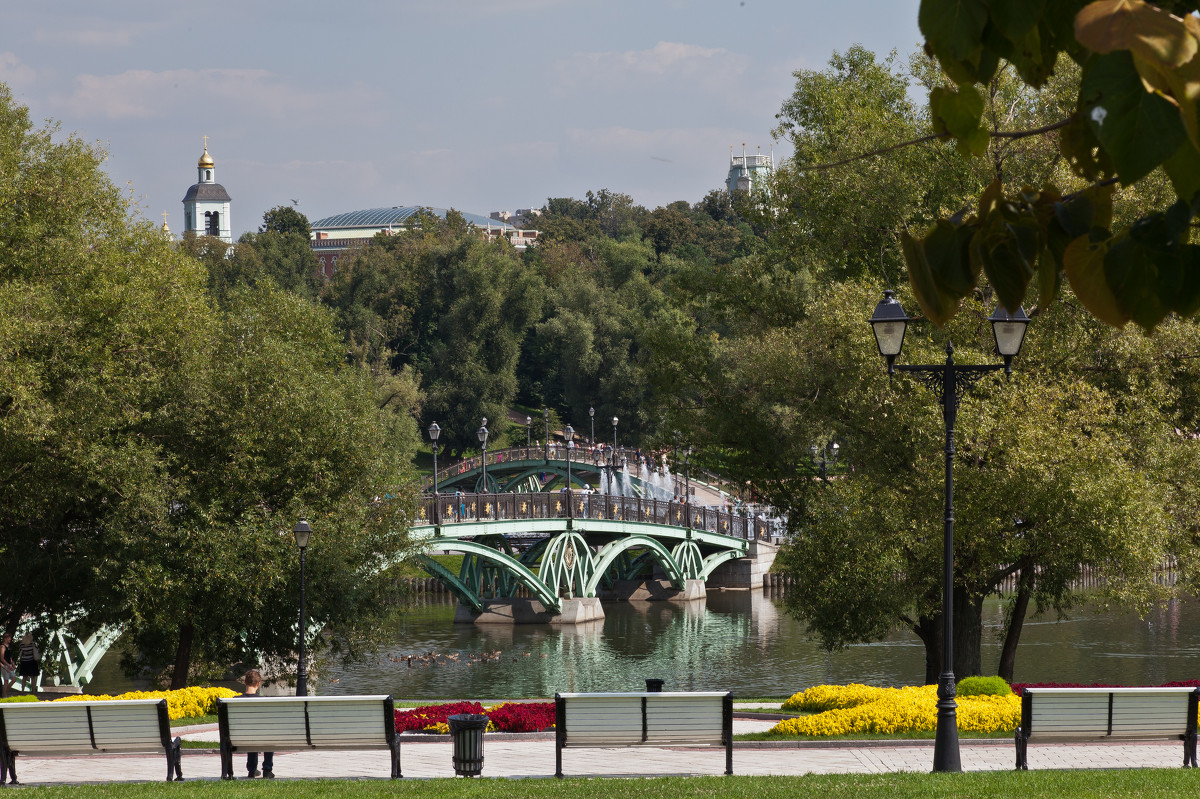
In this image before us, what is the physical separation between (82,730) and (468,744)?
3405 millimetres

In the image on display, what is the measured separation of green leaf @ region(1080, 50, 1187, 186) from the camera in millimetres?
1601

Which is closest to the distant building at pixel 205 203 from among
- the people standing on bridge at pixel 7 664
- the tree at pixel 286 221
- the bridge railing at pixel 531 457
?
the tree at pixel 286 221

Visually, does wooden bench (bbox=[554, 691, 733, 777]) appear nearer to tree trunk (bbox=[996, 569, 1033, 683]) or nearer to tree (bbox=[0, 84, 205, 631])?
tree trunk (bbox=[996, 569, 1033, 683])

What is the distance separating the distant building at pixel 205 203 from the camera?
166 metres

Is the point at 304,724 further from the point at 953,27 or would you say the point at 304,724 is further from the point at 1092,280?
the point at 953,27

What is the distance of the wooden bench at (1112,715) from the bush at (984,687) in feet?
12.0

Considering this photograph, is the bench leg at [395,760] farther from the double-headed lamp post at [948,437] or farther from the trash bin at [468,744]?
the double-headed lamp post at [948,437]

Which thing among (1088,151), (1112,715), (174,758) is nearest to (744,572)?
(1112,715)

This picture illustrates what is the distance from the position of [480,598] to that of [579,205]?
96653 mm

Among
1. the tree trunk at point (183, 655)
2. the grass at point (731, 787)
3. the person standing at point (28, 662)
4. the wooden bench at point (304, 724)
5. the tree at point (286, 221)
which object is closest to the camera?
the grass at point (731, 787)

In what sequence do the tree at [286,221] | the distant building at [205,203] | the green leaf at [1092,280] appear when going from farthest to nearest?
the distant building at [205,203], the tree at [286,221], the green leaf at [1092,280]

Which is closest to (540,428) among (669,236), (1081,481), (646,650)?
(669,236)

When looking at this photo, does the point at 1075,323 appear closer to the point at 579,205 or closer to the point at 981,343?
the point at 981,343

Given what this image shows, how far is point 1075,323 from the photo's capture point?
1977 cm
